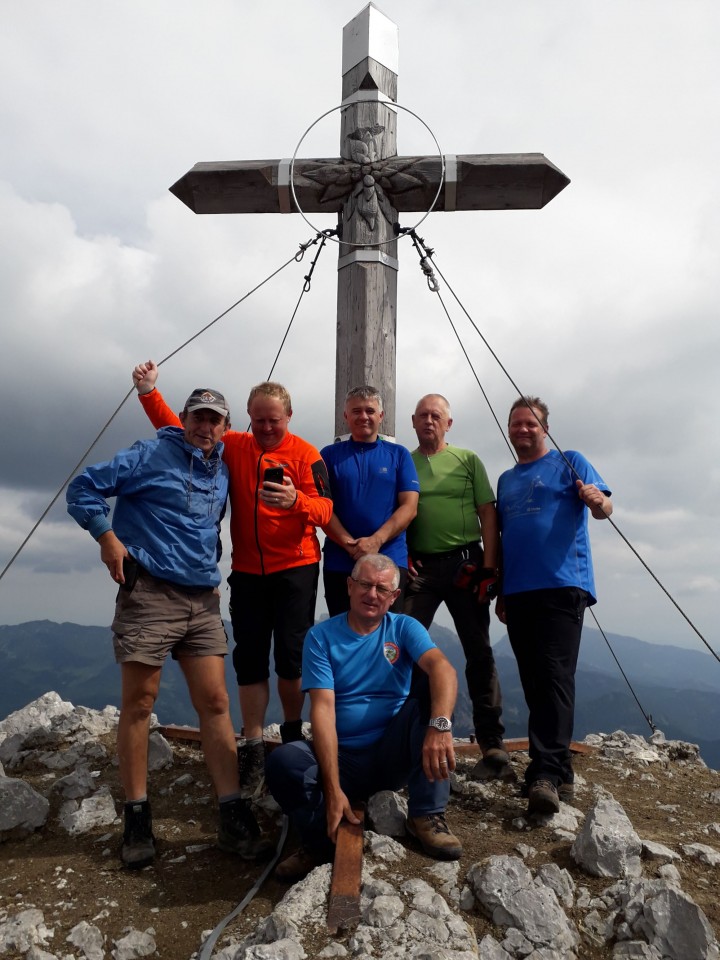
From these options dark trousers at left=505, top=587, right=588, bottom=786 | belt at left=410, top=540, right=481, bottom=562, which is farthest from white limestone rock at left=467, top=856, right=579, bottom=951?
belt at left=410, top=540, right=481, bottom=562

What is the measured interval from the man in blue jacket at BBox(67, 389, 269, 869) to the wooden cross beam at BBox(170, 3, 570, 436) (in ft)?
5.22

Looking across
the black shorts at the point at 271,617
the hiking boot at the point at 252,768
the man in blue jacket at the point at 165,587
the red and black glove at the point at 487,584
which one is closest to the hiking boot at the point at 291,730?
the hiking boot at the point at 252,768

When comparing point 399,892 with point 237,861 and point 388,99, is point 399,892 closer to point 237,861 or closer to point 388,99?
point 237,861

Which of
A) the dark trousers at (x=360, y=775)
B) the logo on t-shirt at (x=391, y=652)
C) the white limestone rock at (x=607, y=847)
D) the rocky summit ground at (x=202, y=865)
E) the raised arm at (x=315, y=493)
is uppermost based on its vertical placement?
the raised arm at (x=315, y=493)

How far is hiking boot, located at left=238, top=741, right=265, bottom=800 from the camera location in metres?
4.59

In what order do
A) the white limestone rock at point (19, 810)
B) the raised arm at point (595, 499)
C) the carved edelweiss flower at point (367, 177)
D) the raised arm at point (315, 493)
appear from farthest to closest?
1. the carved edelweiss flower at point (367, 177)
2. the raised arm at point (595, 499)
3. the white limestone rock at point (19, 810)
4. the raised arm at point (315, 493)

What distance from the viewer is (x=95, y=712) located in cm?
633

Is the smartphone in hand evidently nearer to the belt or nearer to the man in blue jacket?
the man in blue jacket

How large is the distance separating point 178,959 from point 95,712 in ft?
12.0

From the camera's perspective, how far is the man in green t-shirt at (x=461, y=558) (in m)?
4.77

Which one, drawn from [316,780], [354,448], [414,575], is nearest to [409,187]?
[354,448]

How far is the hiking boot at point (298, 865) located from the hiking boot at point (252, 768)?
104cm

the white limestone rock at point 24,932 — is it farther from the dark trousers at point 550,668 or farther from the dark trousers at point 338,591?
the dark trousers at point 550,668

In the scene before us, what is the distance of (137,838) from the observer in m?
3.89
